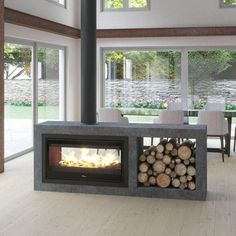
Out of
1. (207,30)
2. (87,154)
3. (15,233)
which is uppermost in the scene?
(207,30)

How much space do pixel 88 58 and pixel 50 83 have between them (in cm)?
406

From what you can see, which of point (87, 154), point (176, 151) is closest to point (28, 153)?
point (87, 154)

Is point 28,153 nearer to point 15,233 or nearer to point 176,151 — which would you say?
point 176,151

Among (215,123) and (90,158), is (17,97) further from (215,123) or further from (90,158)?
(215,123)

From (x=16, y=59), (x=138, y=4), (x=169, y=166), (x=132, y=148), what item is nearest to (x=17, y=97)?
(x=16, y=59)

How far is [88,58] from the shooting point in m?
5.76

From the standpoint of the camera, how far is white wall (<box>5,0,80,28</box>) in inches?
316

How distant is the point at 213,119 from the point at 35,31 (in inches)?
141

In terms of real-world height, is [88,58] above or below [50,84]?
above

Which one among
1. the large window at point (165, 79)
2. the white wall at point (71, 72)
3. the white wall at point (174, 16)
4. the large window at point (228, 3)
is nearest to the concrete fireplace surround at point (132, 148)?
the white wall at point (71, 72)

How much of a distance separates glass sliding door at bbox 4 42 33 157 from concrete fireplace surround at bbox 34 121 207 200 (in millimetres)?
2208

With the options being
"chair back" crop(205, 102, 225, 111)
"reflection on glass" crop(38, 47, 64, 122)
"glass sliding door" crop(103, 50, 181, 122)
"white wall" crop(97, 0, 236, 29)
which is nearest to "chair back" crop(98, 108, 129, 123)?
"reflection on glass" crop(38, 47, 64, 122)

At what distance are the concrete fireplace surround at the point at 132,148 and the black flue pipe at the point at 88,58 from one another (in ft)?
0.66

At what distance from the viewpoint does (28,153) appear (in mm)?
8516
